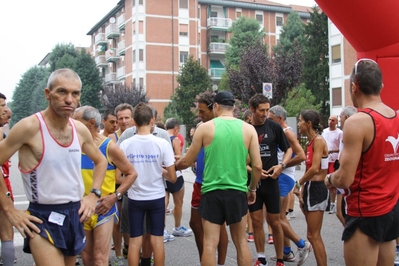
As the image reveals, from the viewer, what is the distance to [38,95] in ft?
261

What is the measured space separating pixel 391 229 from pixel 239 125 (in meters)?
2.00

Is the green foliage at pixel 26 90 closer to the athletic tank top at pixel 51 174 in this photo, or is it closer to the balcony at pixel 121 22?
the balcony at pixel 121 22

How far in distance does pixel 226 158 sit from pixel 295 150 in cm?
193

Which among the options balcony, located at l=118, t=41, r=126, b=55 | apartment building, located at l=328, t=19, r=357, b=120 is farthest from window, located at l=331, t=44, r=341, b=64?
balcony, located at l=118, t=41, r=126, b=55

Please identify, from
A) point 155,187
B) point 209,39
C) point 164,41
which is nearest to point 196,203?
point 155,187

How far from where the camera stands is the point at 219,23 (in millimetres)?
61781

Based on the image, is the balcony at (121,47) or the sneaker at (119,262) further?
the balcony at (121,47)

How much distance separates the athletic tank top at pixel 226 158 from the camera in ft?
16.6

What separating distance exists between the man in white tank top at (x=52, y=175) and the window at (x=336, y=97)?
40342 mm

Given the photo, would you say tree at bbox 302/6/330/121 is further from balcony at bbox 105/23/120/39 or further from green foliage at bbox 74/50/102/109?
green foliage at bbox 74/50/102/109

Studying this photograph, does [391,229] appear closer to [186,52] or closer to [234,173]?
[234,173]

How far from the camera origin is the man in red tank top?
11.6ft

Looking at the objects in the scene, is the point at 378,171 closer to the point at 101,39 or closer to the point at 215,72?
the point at 215,72

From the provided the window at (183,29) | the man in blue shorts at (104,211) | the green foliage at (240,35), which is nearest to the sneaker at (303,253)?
the man in blue shorts at (104,211)
